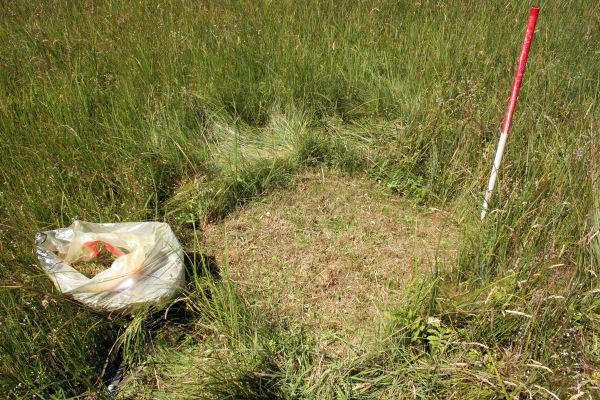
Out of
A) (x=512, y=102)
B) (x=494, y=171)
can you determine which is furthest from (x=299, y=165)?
(x=512, y=102)

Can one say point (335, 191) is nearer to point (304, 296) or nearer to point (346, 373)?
point (304, 296)

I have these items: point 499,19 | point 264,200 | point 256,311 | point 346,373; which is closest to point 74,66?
point 264,200

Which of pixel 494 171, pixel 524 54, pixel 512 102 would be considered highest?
pixel 524 54

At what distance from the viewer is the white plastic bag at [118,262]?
1859 mm

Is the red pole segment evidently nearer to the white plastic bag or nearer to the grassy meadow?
the grassy meadow

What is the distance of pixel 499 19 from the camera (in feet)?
12.4

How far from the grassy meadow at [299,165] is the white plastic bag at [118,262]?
7cm

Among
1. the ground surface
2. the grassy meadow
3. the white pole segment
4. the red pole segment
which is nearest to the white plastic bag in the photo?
the grassy meadow

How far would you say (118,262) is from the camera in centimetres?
195

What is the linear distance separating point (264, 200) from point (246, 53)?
1.30 metres

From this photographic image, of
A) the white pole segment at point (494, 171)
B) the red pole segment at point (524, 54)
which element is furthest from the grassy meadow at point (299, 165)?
the red pole segment at point (524, 54)

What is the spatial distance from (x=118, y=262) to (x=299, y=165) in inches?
52.6

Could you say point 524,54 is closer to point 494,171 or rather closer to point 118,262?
point 494,171

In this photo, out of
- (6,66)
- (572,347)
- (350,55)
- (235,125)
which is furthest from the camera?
(350,55)
